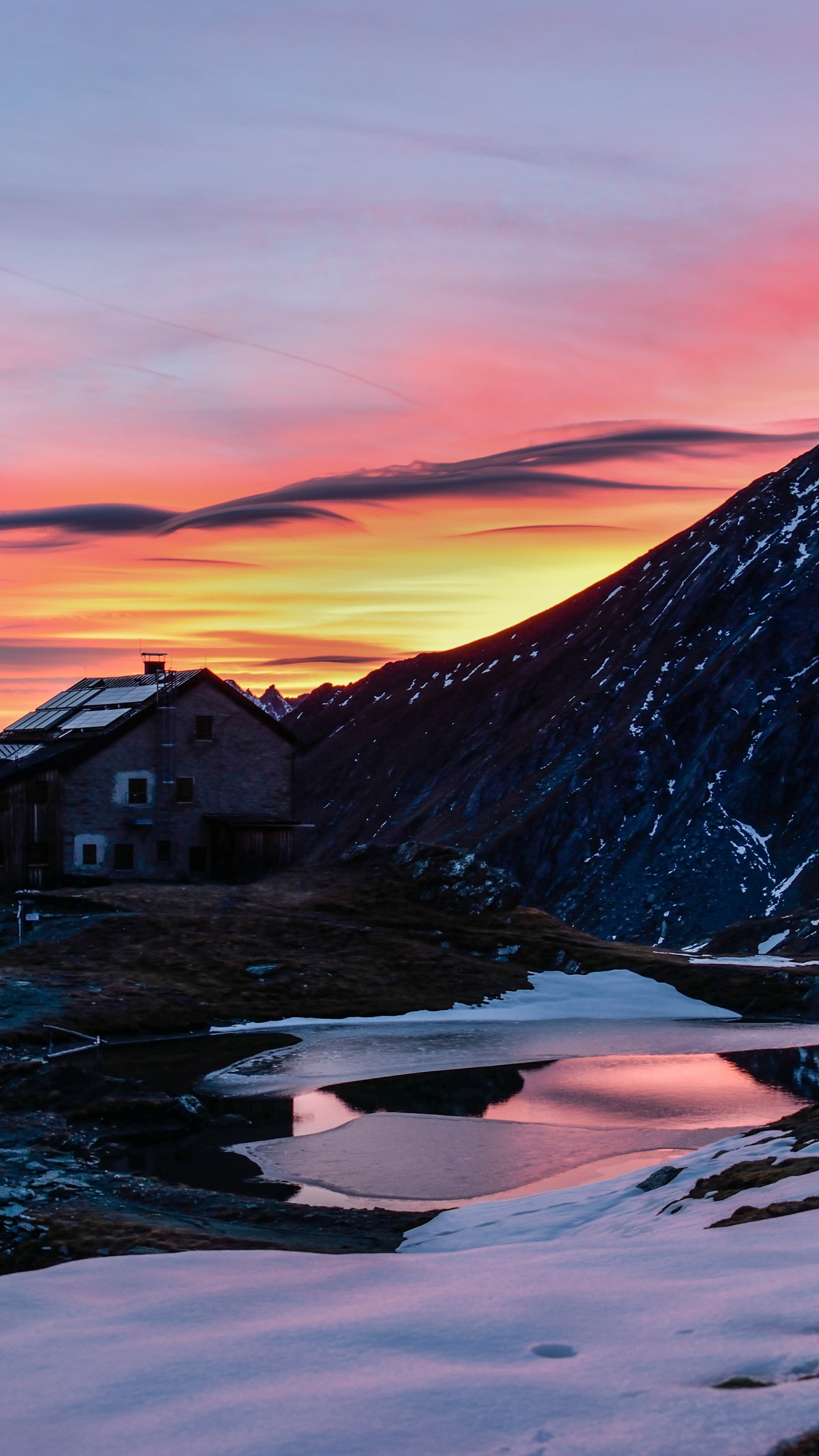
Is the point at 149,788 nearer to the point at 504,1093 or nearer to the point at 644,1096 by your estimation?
the point at 504,1093

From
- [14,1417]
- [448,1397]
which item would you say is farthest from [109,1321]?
[448,1397]

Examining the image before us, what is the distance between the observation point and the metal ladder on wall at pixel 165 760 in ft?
217

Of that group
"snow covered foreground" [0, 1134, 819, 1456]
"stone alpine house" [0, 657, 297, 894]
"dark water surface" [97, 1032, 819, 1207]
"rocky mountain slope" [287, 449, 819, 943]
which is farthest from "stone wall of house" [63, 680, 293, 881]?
"rocky mountain slope" [287, 449, 819, 943]

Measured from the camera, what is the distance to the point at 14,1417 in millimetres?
11195

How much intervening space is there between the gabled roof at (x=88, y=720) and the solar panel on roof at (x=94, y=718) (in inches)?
2.6

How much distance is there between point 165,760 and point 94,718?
5.56 metres

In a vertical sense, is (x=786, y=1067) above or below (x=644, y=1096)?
below

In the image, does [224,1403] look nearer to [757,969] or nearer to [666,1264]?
[666,1264]

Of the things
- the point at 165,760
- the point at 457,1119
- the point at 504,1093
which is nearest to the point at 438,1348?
the point at 457,1119

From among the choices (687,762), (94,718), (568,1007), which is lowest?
(568,1007)

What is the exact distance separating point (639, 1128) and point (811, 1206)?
12.6 metres

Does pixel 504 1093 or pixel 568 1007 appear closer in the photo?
pixel 504 1093

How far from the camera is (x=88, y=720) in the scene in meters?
69.1

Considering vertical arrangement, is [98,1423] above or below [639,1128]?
above
